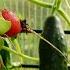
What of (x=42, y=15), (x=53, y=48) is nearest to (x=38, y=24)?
(x=42, y=15)

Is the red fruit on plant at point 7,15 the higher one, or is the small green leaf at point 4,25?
the red fruit on plant at point 7,15

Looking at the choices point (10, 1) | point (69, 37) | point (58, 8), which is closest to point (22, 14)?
point (10, 1)

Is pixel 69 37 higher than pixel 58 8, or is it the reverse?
pixel 58 8

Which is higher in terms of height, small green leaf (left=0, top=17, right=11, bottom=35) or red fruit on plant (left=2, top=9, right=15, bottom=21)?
red fruit on plant (left=2, top=9, right=15, bottom=21)

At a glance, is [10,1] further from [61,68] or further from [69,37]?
[61,68]

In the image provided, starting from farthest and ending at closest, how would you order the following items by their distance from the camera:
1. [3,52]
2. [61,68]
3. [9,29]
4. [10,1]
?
1. [10,1]
2. [3,52]
3. [61,68]
4. [9,29]

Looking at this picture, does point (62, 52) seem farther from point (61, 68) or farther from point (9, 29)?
point (9, 29)

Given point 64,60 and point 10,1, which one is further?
point 10,1

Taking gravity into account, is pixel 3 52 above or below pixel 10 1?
below

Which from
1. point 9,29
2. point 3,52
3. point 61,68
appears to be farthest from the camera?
point 3,52
